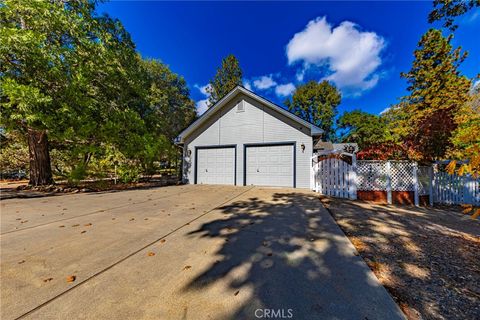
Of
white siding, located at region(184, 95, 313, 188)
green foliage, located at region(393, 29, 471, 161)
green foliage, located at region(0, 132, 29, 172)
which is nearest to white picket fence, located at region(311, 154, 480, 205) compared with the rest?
white siding, located at region(184, 95, 313, 188)

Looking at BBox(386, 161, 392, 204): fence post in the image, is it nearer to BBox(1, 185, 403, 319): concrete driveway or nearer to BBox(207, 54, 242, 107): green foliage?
BBox(1, 185, 403, 319): concrete driveway

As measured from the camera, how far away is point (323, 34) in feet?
40.2

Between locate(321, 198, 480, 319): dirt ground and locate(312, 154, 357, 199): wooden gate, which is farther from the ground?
locate(312, 154, 357, 199): wooden gate

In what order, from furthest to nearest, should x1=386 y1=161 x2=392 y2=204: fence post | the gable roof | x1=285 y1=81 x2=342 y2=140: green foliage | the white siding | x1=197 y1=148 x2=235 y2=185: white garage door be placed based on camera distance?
x1=285 y1=81 x2=342 y2=140: green foliage → x1=197 y1=148 x2=235 y2=185: white garage door → the white siding → the gable roof → x1=386 y1=161 x2=392 y2=204: fence post

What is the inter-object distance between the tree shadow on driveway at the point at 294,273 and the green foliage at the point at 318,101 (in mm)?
27603

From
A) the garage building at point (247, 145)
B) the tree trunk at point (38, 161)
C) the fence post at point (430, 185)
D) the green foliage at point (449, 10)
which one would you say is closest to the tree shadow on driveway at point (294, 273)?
the fence post at point (430, 185)

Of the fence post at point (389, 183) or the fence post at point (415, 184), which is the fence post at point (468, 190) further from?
the fence post at point (389, 183)

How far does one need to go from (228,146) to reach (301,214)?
22.9ft

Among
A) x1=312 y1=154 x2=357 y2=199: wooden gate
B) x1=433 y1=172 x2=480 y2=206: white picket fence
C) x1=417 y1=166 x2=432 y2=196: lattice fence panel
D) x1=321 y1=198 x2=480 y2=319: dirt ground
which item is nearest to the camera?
x1=321 y1=198 x2=480 y2=319: dirt ground

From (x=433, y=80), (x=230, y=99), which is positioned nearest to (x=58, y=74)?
(x=230, y=99)

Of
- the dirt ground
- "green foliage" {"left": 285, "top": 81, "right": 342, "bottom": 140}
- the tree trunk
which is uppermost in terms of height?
"green foliage" {"left": 285, "top": 81, "right": 342, "bottom": 140}

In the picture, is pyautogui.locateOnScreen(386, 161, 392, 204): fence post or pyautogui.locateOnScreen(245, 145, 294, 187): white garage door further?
pyautogui.locateOnScreen(245, 145, 294, 187): white garage door

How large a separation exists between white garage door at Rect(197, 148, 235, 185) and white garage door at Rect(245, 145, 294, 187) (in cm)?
101

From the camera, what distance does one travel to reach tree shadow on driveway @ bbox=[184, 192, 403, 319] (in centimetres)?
156
